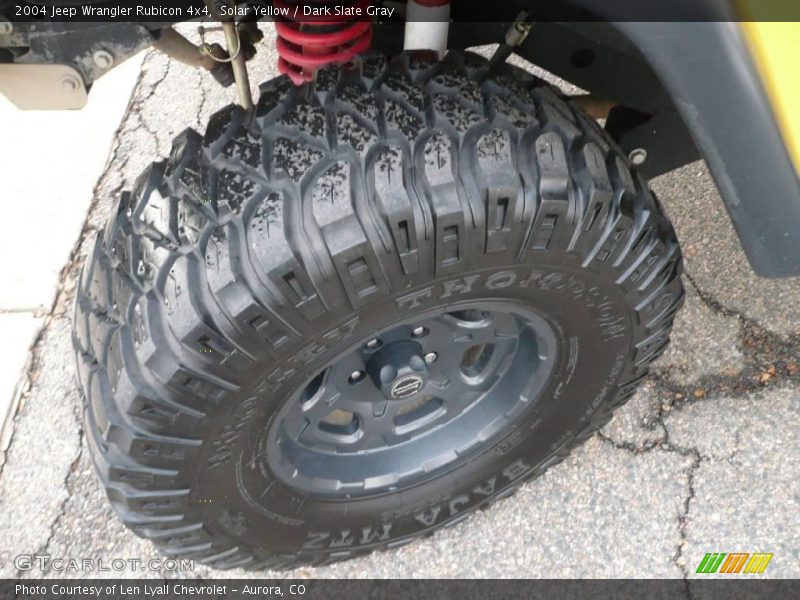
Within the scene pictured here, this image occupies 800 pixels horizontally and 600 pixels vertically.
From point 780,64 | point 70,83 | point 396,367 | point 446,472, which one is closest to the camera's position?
point 780,64

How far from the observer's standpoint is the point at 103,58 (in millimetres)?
1039

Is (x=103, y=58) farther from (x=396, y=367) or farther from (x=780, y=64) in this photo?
(x=780, y=64)

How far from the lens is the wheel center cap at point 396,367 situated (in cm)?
147

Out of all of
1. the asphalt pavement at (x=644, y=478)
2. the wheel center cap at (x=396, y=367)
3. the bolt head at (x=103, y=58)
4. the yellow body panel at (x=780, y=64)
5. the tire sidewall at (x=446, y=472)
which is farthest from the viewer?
the asphalt pavement at (x=644, y=478)

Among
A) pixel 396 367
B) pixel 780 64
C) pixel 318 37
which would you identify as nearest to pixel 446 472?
pixel 396 367

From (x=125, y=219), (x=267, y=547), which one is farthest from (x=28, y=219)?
(x=267, y=547)

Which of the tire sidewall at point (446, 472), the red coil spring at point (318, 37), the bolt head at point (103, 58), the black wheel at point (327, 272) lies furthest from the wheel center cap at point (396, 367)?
the bolt head at point (103, 58)

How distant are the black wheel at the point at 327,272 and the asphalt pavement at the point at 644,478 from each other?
1.67 feet

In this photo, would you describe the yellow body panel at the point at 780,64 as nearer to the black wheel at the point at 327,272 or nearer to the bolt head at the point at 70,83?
the black wheel at the point at 327,272

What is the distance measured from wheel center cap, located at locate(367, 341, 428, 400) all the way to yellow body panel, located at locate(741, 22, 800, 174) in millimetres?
794

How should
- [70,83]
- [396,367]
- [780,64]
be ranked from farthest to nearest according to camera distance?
[396,367] → [70,83] → [780,64]

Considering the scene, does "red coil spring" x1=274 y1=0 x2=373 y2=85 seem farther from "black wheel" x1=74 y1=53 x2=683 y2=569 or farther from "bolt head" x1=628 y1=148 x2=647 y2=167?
"bolt head" x1=628 y1=148 x2=647 y2=167

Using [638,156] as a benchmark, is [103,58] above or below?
above

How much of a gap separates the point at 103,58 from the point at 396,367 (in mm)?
790
